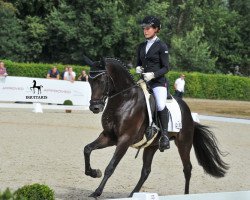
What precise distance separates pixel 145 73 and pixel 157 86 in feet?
1.21

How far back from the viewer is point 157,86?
914 centimetres

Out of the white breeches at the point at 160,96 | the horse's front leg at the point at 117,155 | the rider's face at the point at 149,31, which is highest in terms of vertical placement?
the rider's face at the point at 149,31

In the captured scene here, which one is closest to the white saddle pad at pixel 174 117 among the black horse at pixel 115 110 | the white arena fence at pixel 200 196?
the black horse at pixel 115 110

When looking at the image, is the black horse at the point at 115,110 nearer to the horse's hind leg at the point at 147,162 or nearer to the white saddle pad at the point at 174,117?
the horse's hind leg at the point at 147,162

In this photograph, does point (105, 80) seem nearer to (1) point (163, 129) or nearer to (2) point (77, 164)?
(1) point (163, 129)

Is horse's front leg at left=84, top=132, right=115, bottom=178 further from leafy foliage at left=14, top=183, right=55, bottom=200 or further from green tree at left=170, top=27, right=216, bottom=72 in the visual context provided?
green tree at left=170, top=27, right=216, bottom=72

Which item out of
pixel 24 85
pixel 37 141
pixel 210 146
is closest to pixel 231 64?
pixel 24 85

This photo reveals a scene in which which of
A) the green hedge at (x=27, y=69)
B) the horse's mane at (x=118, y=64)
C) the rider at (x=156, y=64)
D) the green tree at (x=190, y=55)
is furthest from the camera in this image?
the green tree at (x=190, y=55)

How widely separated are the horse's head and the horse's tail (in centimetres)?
195

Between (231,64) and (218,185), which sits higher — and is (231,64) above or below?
below

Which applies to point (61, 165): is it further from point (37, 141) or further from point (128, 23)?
point (128, 23)

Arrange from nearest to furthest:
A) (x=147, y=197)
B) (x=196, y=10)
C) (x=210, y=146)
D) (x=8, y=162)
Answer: (x=147, y=197), (x=210, y=146), (x=8, y=162), (x=196, y=10)

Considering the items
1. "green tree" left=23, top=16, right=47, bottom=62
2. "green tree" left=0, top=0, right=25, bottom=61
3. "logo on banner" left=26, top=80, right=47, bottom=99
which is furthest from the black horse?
"green tree" left=23, top=16, right=47, bottom=62

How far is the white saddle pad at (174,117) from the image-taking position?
933cm
